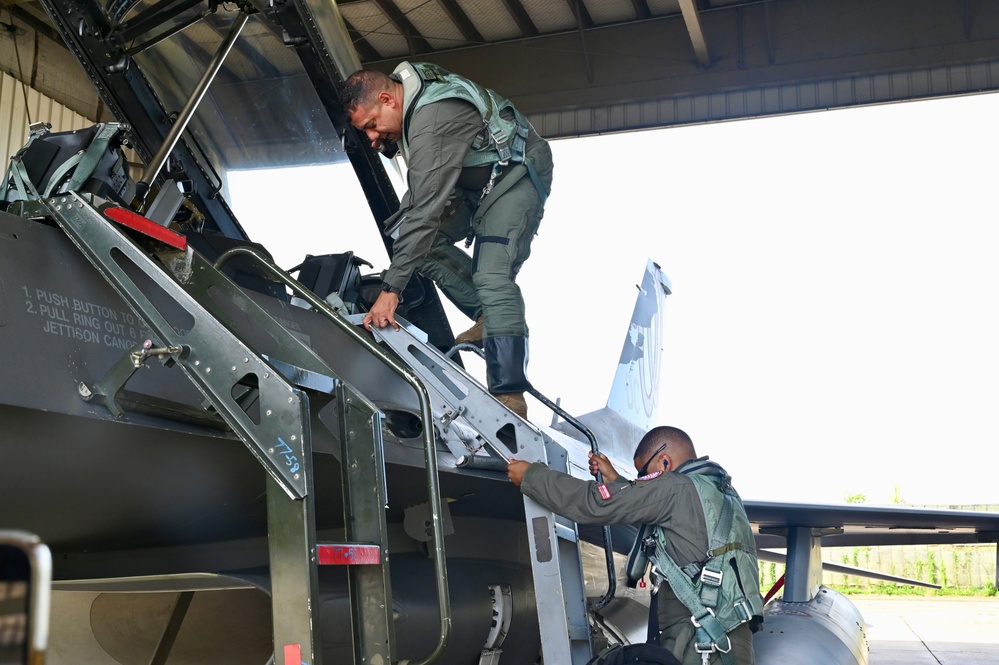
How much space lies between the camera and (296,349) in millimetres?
2805

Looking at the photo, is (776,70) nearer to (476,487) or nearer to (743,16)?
(743,16)

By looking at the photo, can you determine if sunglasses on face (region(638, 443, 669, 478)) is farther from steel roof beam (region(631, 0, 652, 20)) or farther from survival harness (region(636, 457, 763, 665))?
steel roof beam (region(631, 0, 652, 20))

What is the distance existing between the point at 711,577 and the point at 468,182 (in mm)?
1833

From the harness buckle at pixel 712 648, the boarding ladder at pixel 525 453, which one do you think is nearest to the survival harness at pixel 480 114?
the boarding ladder at pixel 525 453

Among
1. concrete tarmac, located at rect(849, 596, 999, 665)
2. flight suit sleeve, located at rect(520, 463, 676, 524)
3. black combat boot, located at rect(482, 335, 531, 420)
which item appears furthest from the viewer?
concrete tarmac, located at rect(849, 596, 999, 665)

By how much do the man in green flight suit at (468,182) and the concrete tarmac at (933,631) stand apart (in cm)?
854

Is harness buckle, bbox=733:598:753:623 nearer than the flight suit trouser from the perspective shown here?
Yes

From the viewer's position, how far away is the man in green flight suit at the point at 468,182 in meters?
3.53

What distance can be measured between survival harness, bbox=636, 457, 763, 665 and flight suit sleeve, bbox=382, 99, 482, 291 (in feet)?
4.45

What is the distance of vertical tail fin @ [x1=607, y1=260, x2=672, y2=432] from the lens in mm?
8688

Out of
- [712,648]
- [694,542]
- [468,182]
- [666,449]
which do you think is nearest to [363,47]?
[468,182]

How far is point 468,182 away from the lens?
12.9 ft

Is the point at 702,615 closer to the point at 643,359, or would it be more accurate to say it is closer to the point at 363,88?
the point at 363,88

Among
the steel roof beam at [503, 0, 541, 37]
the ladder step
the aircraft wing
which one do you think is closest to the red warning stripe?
the ladder step
